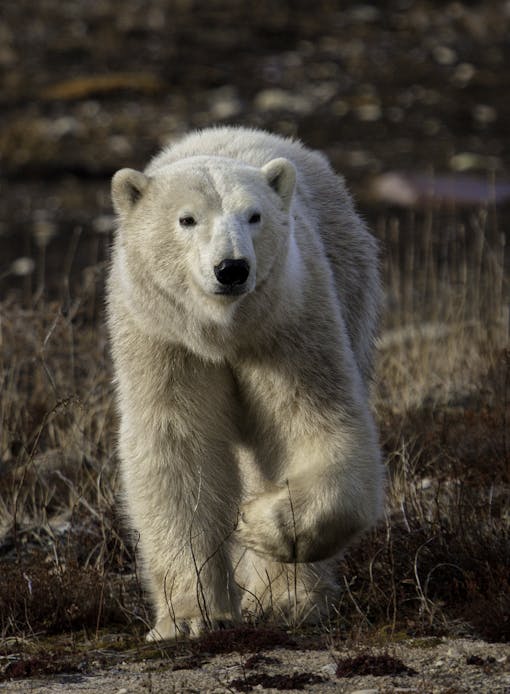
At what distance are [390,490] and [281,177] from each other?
1.65 metres

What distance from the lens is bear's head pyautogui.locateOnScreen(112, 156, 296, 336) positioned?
404cm

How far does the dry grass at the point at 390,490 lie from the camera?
15.2 feet

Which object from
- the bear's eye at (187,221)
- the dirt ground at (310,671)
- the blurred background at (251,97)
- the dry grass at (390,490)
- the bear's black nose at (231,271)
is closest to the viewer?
the dirt ground at (310,671)

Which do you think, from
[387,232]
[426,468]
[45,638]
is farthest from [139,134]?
[45,638]

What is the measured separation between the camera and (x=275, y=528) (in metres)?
4.31

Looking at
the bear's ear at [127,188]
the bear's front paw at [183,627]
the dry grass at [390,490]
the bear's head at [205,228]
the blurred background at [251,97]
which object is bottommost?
the bear's front paw at [183,627]

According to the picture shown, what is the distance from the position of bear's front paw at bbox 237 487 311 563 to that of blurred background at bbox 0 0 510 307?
24.6 ft

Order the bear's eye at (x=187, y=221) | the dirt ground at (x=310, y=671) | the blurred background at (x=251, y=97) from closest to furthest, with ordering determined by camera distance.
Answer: the dirt ground at (x=310, y=671), the bear's eye at (x=187, y=221), the blurred background at (x=251, y=97)

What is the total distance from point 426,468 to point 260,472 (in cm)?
118

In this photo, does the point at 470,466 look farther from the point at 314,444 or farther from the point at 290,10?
the point at 290,10

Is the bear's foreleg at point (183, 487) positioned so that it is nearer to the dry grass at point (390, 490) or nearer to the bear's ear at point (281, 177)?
the dry grass at point (390, 490)

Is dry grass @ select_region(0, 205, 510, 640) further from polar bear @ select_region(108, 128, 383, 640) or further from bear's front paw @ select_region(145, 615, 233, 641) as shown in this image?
polar bear @ select_region(108, 128, 383, 640)

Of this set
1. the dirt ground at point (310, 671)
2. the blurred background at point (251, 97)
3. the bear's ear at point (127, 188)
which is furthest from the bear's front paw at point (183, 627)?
the blurred background at point (251, 97)

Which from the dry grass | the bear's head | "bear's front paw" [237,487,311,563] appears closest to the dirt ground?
the dry grass
